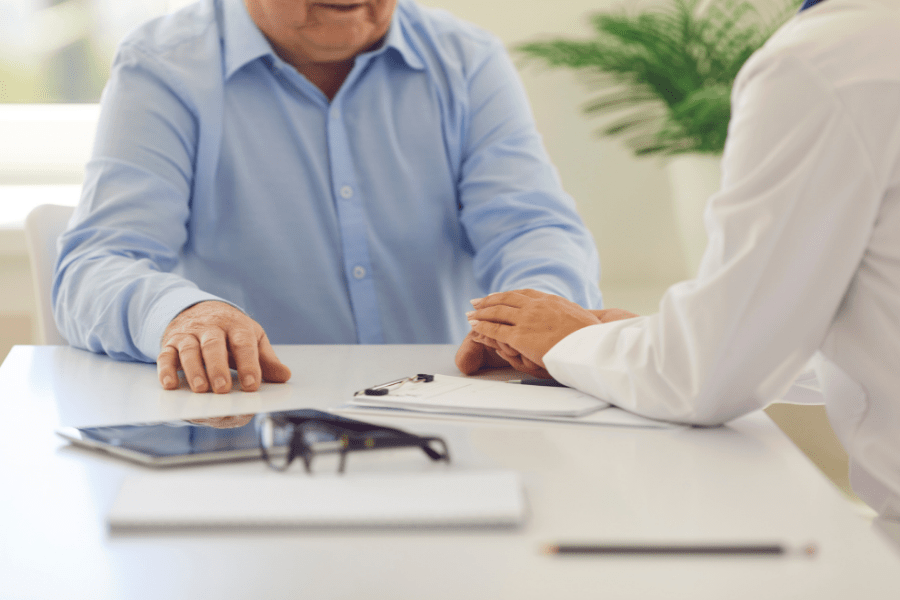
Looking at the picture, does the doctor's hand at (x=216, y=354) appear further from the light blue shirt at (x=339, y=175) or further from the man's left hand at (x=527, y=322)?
the light blue shirt at (x=339, y=175)

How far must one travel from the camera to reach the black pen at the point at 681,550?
1.43ft

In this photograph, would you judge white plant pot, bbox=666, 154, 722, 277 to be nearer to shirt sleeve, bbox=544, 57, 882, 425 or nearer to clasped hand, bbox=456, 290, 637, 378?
clasped hand, bbox=456, 290, 637, 378

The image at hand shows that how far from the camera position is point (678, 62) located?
229 cm

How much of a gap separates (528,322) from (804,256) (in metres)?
0.32

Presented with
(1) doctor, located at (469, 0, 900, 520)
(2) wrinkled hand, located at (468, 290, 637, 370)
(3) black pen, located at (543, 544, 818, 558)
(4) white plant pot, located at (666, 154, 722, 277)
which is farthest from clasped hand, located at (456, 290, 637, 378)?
(4) white plant pot, located at (666, 154, 722, 277)

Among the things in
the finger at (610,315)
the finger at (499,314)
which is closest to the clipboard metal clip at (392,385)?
the finger at (499,314)

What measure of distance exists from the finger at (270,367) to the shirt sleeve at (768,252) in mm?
392

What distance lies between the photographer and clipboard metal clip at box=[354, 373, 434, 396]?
2.58 feet

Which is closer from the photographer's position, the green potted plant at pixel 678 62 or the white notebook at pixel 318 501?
the white notebook at pixel 318 501

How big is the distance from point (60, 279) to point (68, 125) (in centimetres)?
153

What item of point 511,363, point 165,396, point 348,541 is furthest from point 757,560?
point 165,396

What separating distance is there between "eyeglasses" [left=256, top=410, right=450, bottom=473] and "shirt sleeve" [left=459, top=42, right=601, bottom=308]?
551mm

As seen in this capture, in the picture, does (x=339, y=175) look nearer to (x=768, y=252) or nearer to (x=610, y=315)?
(x=610, y=315)

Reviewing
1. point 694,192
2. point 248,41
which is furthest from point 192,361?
point 694,192
